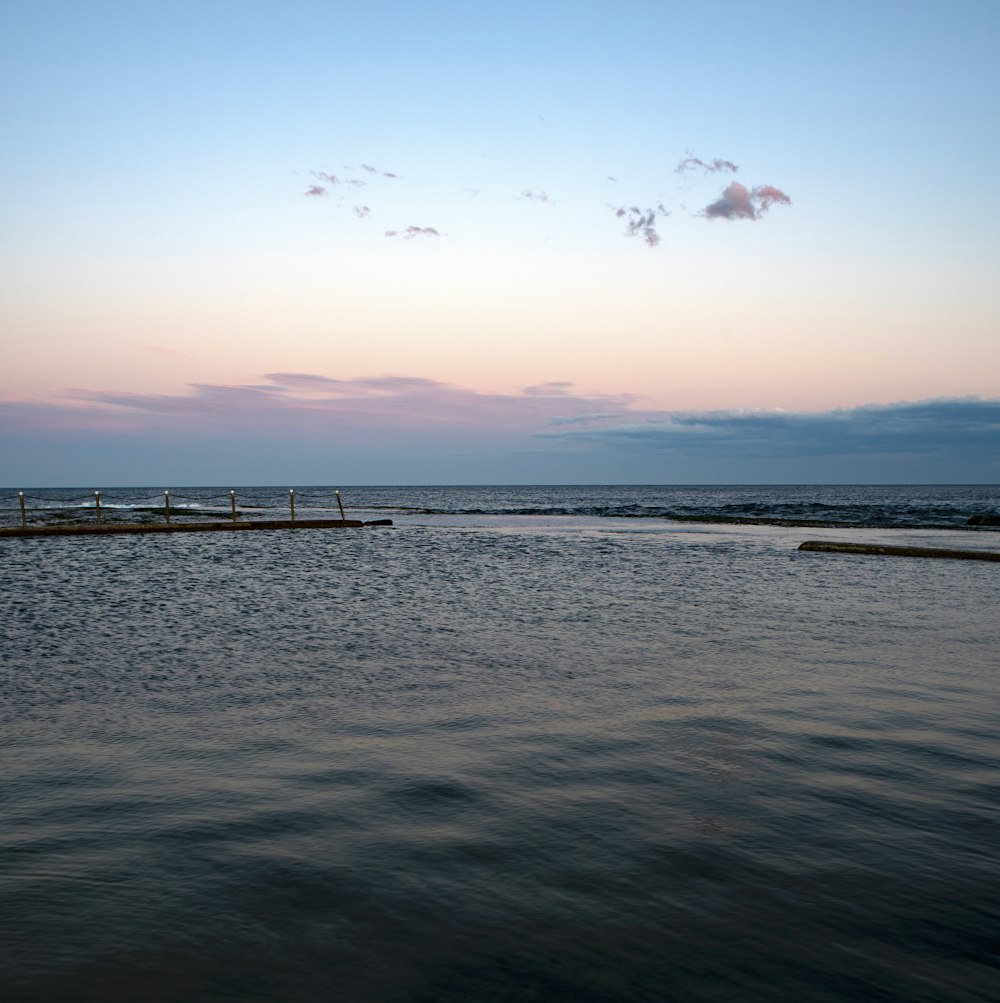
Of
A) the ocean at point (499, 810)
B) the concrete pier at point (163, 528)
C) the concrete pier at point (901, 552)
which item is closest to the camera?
the ocean at point (499, 810)

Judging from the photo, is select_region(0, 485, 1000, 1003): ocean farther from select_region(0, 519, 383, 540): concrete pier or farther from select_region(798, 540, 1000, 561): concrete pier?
select_region(0, 519, 383, 540): concrete pier

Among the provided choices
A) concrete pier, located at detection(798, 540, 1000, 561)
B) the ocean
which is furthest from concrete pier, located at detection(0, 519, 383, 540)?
the ocean

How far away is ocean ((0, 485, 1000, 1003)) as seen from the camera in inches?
159

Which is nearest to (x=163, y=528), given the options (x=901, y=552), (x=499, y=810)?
(x=901, y=552)

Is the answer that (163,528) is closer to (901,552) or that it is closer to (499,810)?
(901,552)

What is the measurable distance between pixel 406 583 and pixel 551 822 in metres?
15.6

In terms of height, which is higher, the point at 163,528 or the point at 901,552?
the point at 163,528

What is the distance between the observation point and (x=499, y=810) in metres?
6.05

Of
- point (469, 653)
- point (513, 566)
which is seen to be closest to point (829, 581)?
point (513, 566)

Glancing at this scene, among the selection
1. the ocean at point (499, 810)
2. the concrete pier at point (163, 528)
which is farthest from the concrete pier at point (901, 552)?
the concrete pier at point (163, 528)

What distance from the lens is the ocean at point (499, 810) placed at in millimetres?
4033

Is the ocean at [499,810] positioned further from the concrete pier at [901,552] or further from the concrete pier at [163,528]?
the concrete pier at [163,528]

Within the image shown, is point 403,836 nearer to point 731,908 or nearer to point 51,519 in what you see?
point 731,908

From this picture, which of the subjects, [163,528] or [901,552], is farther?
[163,528]
